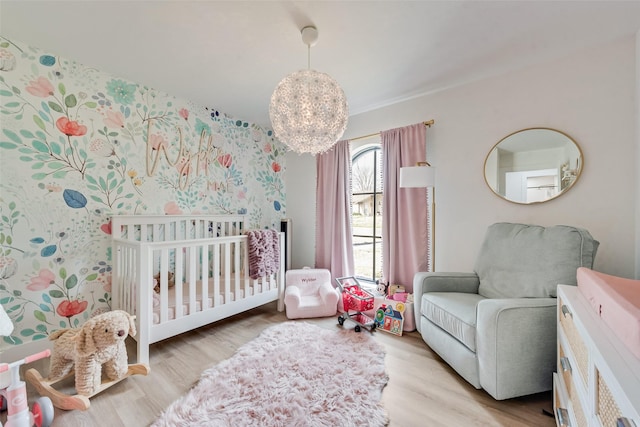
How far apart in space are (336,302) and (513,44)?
8.72ft

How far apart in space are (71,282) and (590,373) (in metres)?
3.20

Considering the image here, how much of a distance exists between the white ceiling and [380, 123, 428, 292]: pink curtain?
0.57 metres

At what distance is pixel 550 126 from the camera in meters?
2.01

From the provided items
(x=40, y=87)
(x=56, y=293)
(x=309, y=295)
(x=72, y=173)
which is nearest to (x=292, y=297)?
(x=309, y=295)

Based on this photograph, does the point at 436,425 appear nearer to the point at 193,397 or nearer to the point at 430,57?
the point at 193,397

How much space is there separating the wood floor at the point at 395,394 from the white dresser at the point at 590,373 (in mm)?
257

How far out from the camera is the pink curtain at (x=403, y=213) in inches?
100

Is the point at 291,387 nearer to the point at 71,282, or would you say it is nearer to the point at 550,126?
the point at 71,282

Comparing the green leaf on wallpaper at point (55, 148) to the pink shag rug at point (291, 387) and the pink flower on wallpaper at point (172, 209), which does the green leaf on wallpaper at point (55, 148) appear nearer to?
the pink flower on wallpaper at point (172, 209)

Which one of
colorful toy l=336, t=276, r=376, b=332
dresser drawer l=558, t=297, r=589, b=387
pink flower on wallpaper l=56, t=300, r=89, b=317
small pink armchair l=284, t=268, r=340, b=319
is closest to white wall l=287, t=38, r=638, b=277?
colorful toy l=336, t=276, r=376, b=332

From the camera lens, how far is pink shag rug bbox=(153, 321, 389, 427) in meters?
1.29

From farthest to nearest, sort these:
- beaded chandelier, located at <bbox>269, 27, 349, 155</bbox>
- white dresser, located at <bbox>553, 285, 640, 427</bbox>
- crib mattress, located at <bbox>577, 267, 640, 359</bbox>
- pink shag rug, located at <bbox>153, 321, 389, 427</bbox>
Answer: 1. beaded chandelier, located at <bbox>269, 27, 349, 155</bbox>
2. pink shag rug, located at <bbox>153, 321, 389, 427</bbox>
3. crib mattress, located at <bbox>577, 267, 640, 359</bbox>
4. white dresser, located at <bbox>553, 285, 640, 427</bbox>

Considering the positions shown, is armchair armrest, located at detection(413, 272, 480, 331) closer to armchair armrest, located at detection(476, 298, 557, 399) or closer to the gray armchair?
the gray armchair

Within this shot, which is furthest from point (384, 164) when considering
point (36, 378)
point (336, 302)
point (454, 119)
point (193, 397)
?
point (36, 378)
